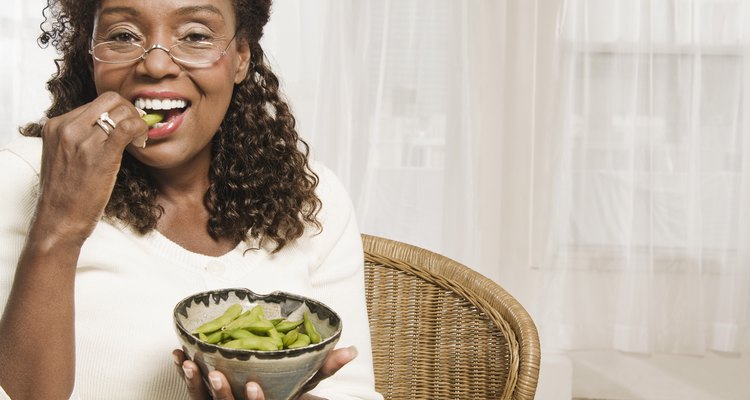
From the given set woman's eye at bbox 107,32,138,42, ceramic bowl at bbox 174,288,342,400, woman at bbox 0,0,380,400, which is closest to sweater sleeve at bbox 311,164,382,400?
woman at bbox 0,0,380,400

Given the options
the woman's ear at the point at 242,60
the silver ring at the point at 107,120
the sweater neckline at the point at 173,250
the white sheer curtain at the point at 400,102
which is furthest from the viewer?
the white sheer curtain at the point at 400,102

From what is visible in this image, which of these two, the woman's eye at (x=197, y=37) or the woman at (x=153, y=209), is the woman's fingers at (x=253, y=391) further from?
the woman's eye at (x=197, y=37)

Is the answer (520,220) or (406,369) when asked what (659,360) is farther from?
(406,369)

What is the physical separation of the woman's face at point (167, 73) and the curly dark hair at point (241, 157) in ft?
0.23

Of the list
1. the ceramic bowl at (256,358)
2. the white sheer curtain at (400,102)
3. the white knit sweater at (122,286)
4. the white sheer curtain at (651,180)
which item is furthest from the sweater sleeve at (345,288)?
the white sheer curtain at (651,180)

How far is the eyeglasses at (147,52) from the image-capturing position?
118cm

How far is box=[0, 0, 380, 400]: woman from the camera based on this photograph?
0.97 m

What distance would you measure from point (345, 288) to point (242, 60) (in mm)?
437

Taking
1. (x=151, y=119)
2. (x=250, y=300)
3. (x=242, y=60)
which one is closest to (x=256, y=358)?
(x=250, y=300)

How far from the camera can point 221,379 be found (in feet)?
2.92

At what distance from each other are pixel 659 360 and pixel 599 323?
0.26 meters

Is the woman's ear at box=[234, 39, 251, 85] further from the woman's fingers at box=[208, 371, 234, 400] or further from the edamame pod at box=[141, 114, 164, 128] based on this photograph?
the woman's fingers at box=[208, 371, 234, 400]

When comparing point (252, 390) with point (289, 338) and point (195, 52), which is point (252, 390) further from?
point (195, 52)

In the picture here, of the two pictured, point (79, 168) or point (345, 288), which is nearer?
point (79, 168)
